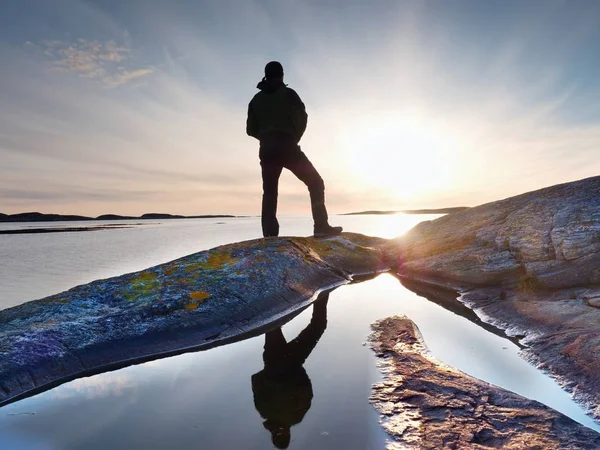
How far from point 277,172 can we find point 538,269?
612cm

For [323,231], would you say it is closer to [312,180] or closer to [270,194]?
[312,180]

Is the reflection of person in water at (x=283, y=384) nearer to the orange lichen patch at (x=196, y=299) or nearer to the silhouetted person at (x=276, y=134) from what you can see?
the orange lichen patch at (x=196, y=299)

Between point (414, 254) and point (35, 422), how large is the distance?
30.9ft

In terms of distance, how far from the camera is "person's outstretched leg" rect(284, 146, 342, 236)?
9414 millimetres

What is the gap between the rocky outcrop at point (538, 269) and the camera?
4.04m

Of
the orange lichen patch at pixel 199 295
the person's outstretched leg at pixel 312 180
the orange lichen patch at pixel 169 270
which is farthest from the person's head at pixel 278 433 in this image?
the person's outstretched leg at pixel 312 180

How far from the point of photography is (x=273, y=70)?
891 cm

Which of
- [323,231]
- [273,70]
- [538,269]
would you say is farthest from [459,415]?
[273,70]

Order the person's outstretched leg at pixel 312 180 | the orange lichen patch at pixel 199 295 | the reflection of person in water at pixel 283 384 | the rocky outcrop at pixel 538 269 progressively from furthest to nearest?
the person's outstretched leg at pixel 312 180 < the orange lichen patch at pixel 199 295 < the rocky outcrop at pixel 538 269 < the reflection of person in water at pixel 283 384

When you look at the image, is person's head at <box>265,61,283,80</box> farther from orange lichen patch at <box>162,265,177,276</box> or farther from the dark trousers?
orange lichen patch at <box>162,265,177,276</box>

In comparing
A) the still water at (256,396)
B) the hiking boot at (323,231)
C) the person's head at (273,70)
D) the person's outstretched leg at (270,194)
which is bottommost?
the still water at (256,396)

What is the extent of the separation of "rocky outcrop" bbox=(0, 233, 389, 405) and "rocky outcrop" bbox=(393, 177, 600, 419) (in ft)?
11.1

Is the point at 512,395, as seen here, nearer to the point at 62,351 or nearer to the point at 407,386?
the point at 407,386

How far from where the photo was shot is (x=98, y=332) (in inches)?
167
